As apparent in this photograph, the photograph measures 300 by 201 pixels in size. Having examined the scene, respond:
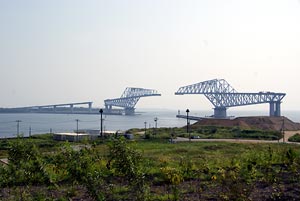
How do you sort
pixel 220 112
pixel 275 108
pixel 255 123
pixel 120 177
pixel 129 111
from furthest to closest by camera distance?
pixel 129 111 → pixel 220 112 → pixel 275 108 → pixel 255 123 → pixel 120 177

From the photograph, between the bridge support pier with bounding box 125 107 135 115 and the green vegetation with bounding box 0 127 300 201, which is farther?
the bridge support pier with bounding box 125 107 135 115

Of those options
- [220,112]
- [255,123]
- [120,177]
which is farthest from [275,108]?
[120,177]

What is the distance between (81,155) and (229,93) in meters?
94.4

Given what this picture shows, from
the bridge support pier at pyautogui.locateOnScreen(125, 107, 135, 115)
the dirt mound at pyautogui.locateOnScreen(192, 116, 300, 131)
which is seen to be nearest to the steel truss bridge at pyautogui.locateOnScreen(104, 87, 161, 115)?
the bridge support pier at pyautogui.locateOnScreen(125, 107, 135, 115)

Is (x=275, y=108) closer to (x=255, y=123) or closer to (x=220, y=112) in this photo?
(x=220, y=112)

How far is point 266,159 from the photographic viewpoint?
10391 millimetres

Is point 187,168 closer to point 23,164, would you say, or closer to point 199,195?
point 199,195

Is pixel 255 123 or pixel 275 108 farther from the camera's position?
pixel 275 108

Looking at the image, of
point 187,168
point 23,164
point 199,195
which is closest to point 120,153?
point 23,164

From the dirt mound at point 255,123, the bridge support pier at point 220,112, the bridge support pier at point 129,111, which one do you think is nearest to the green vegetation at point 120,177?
the dirt mound at point 255,123

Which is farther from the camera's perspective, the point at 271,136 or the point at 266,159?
the point at 271,136

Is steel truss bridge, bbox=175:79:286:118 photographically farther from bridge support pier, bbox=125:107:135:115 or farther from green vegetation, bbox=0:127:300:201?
green vegetation, bbox=0:127:300:201

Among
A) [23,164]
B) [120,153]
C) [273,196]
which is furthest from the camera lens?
[273,196]

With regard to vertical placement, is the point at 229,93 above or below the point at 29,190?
above
